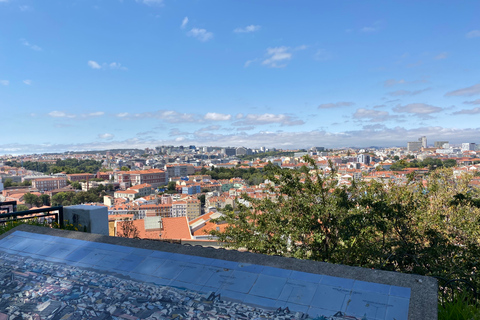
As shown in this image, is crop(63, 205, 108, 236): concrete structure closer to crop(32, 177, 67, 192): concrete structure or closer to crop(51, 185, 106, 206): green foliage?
crop(51, 185, 106, 206): green foliage

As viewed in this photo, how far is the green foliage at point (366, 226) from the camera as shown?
2807mm

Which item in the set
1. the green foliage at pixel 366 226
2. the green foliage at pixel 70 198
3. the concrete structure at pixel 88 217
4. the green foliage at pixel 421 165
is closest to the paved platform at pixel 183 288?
the green foliage at pixel 366 226

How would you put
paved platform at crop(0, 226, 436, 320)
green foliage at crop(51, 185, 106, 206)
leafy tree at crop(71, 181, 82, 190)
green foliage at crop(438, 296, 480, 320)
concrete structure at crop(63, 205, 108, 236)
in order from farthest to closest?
leafy tree at crop(71, 181, 82, 190) < green foliage at crop(51, 185, 106, 206) < concrete structure at crop(63, 205, 108, 236) < green foliage at crop(438, 296, 480, 320) < paved platform at crop(0, 226, 436, 320)

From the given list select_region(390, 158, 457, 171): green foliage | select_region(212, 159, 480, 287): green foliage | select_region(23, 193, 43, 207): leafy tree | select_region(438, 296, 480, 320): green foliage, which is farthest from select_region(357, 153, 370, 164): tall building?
select_region(438, 296, 480, 320): green foliage

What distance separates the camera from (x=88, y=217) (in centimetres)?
385

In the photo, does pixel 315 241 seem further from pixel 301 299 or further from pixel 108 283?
pixel 108 283

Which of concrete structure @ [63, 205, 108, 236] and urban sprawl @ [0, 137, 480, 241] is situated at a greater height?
concrete structure @ [63, 205, 108, 236]

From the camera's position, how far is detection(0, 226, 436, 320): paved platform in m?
1.33

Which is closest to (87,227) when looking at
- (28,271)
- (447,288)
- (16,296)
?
(28,271)

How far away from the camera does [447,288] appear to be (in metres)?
2.13

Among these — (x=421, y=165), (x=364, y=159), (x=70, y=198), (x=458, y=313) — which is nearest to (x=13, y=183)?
(x=70, y=198)

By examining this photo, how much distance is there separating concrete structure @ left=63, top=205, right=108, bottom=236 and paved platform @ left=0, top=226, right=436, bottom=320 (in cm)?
175

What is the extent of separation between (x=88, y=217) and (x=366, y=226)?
10.7 ft

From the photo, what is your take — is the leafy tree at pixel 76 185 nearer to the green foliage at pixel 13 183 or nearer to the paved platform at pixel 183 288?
the green foliage at pixel 13 183
